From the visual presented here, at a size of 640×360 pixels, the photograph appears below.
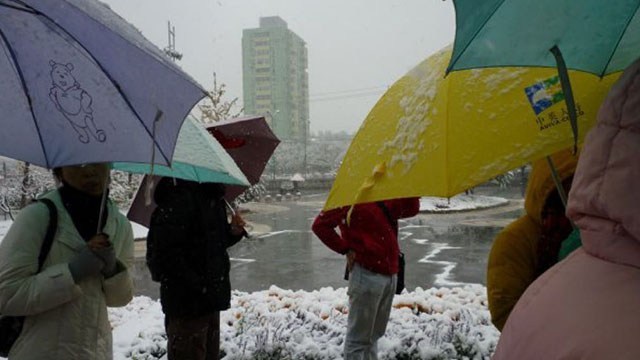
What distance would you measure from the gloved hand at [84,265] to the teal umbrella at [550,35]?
1.58 m

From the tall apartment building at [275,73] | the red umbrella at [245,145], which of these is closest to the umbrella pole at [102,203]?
Answer: the red umbrella at [245,145]

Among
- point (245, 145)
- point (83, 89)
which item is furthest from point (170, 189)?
point (83, 89)

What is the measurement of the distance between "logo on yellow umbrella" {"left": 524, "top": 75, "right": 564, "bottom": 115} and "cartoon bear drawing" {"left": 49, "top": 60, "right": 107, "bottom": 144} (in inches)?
60.7

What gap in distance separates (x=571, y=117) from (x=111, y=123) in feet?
5.02

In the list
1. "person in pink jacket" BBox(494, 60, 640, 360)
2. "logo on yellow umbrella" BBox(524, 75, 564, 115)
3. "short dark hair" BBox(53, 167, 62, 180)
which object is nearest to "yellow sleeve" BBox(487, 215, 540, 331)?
"logo on yellow umbrella" BBox(524, 75, 564, 115)

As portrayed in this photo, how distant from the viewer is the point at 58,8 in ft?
5.01

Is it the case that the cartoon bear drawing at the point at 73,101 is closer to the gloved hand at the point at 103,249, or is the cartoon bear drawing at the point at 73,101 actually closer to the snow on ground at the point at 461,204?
the gloved hand at the point at 103,249

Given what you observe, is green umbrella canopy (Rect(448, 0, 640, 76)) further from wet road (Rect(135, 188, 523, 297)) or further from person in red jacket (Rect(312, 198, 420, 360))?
wet road (Rect(135, 188, 523, 297))

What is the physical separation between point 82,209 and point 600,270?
78.9 inches

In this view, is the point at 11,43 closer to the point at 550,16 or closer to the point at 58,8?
the point at 58,8

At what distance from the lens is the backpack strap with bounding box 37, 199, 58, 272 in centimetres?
201

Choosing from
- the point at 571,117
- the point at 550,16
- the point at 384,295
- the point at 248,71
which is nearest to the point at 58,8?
the point at 550,16

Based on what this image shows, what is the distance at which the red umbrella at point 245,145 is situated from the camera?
3555mm

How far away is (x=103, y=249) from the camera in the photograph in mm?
2043
